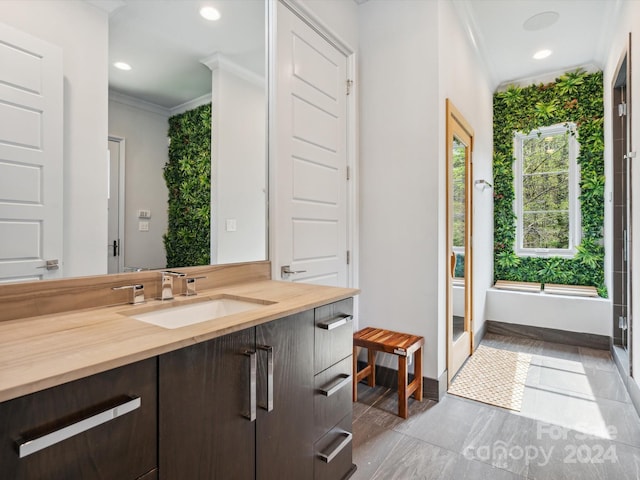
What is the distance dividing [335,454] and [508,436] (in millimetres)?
1123

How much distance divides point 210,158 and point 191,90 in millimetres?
301

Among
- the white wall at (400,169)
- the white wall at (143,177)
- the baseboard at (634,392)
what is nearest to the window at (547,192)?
the baseboard at (634,392)

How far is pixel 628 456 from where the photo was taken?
1.76m

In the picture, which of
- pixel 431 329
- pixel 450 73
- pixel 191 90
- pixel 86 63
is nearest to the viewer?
pixel 86 63

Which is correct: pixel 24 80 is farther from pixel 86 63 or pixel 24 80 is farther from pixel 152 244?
pixel 152 244

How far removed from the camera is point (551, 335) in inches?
144

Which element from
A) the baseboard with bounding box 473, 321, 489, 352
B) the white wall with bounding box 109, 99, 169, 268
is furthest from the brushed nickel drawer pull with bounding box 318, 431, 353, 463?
the baseboard with bounding box 473, 321, 489, 352

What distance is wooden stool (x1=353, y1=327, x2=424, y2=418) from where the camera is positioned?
7.04 feet

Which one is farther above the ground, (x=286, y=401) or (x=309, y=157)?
(x=309, y=157)

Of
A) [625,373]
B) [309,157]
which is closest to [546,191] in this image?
[625,373]

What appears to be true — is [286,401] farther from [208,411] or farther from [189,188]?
[189,188]

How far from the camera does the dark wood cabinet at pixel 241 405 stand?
0.86m

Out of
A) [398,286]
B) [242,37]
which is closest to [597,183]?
[398,286]

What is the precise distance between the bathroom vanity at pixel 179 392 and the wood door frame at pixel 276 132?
1.89 feet
